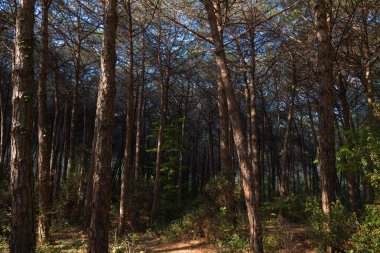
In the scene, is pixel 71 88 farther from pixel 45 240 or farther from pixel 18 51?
pixel 18 51

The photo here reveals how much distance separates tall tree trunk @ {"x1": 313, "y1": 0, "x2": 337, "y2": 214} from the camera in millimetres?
7508

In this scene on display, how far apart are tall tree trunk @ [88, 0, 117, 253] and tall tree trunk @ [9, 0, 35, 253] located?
1.32 m

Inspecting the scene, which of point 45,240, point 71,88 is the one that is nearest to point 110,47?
point 45,240

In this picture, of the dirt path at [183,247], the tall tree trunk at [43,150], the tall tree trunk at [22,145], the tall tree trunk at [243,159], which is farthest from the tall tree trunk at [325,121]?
the tall tree trunk at [43,150]

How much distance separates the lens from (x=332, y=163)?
295 inches

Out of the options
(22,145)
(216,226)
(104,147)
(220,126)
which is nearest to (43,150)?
(22,145)

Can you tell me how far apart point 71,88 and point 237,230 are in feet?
52.7

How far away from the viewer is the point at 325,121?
771 centimetres

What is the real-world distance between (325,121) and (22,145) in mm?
6914

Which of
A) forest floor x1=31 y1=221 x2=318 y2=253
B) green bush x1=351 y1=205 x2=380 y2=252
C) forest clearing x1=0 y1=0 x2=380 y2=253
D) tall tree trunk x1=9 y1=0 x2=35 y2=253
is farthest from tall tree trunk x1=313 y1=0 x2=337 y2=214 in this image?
tall tree trunk x1=9 y1=0 x2=35 y2=253

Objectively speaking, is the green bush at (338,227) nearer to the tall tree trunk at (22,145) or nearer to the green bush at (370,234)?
the green bush at (370,234)

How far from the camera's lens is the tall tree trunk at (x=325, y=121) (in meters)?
7.51

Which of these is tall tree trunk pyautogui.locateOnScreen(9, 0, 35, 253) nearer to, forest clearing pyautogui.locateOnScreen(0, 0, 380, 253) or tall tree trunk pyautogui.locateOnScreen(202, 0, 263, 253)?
forest clearing pyautogui.locateOnScreen(0, 0, 380, 253)

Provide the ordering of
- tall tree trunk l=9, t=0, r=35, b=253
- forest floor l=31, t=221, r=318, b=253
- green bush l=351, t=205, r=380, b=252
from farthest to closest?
forest floor l=31, t=221, r=318, b=253
tall tree trunk l=9, t=0, r=35, b=253
green bush l=351, t=205, r=380, b=252
